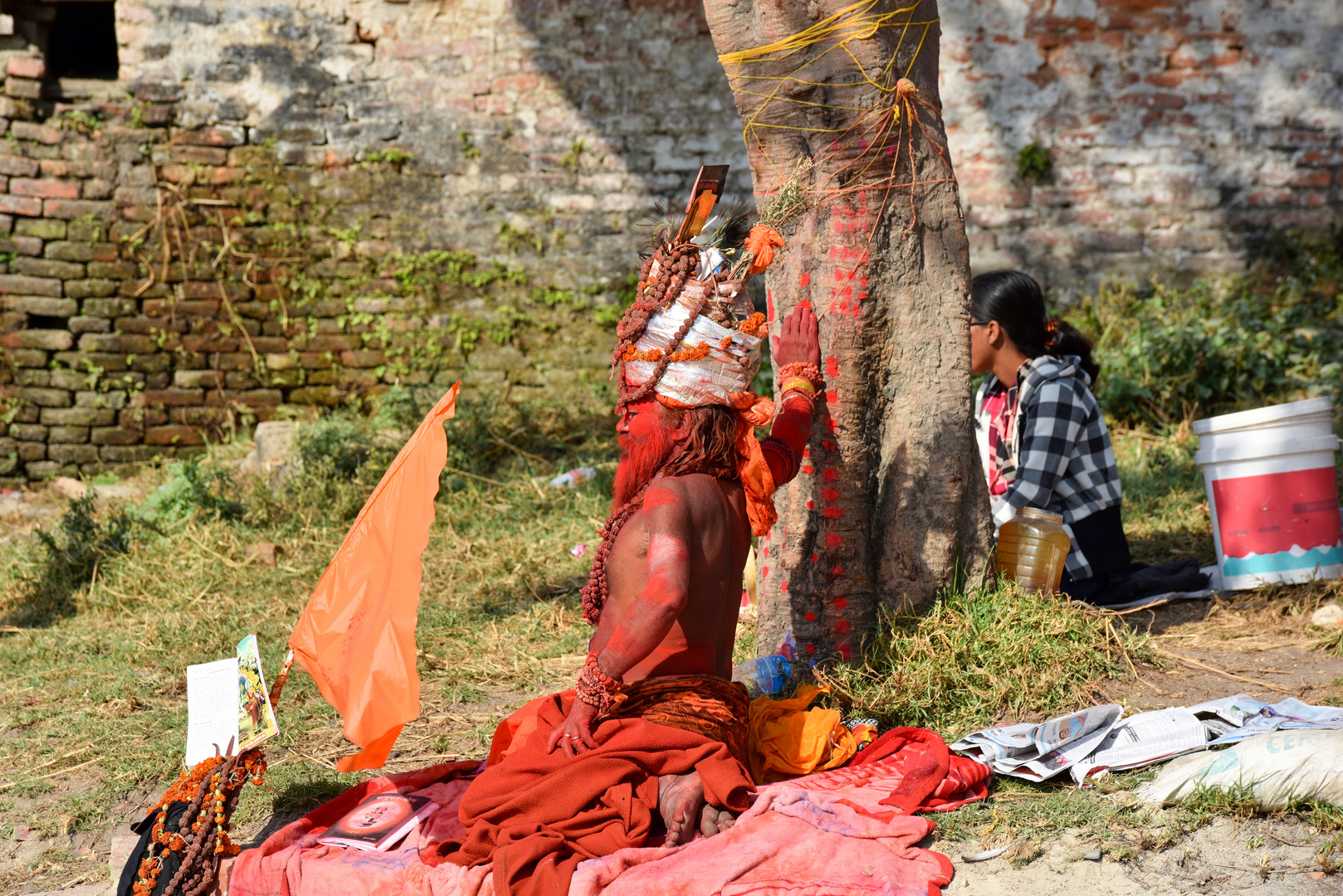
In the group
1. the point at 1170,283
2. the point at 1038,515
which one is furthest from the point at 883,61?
the point at 1170,283

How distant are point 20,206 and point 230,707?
5699mm

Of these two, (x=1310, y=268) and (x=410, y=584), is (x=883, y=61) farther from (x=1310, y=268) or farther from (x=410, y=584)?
(x=1310, y=268)

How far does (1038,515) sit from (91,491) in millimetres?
5388

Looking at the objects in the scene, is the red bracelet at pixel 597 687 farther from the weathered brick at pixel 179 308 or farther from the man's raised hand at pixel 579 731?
the weathered brick at pixel 179 308

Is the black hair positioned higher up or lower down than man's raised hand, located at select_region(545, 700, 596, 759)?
higher up

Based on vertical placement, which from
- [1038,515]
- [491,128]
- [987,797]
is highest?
[491,128]

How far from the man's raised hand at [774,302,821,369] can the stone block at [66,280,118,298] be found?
18.8 ft

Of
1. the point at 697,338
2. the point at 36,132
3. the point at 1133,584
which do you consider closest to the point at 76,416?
the point at 36,132

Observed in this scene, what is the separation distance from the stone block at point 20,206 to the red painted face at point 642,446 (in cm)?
609

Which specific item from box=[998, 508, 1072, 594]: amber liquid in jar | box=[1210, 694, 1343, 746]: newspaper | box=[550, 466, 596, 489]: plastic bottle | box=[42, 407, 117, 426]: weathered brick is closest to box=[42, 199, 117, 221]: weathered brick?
box=[42, 407, 117, 426]: weathered brick

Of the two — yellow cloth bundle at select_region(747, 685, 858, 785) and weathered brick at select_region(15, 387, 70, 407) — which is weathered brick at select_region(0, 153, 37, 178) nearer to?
weathered brick at select_region(15, 387, 70, 407)

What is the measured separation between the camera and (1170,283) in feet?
25.0

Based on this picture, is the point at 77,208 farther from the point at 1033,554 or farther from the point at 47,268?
the point at 1033,554

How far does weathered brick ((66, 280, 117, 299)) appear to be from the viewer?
23.6ft
